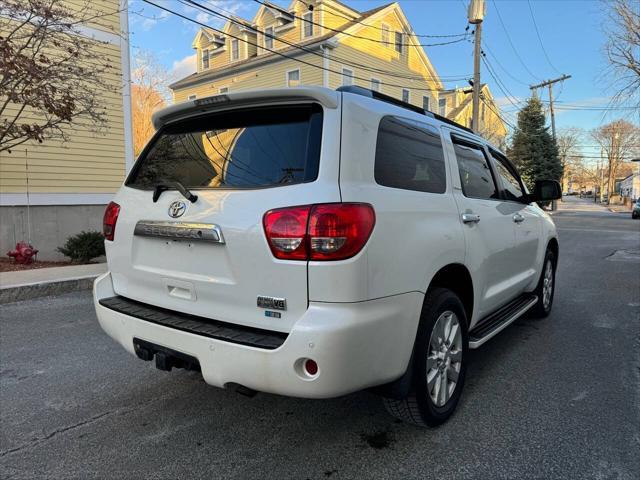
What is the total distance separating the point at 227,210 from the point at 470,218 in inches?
65.3

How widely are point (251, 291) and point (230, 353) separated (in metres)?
0.31

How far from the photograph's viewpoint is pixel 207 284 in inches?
96.8

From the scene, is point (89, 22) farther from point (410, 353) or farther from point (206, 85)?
point (206, 85)

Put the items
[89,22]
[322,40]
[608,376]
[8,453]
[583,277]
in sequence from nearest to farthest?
[8,453]
[608,376]
[583,277]
[89,22]
[322,40]

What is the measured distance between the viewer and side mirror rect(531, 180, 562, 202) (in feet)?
14.9

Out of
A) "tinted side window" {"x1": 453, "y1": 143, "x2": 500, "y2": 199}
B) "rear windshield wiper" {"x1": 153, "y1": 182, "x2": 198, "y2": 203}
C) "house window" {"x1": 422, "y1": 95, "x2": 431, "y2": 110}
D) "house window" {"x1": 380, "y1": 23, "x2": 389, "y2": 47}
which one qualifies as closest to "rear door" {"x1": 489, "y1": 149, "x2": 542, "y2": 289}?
"tinted side window" {"x1": 453, "y1": 143, "x2": 500, "y2": 199}

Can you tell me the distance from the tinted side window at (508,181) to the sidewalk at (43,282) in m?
6.00

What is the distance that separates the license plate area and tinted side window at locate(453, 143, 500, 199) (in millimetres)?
2084

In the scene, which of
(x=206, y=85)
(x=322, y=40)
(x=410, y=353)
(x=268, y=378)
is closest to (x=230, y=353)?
(x=268, y=378)

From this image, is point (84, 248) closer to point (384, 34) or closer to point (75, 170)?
point (75, 170)

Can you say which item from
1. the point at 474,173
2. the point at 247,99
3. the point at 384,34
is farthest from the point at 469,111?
the point at 247,99

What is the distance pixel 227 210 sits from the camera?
236 centimetres

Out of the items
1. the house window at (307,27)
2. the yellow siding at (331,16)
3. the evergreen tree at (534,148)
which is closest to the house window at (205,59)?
the house window at (307,27)

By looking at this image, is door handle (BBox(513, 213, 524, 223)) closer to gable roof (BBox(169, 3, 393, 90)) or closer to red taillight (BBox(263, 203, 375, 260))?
red taillight (BBox(263, 203, 375, 260))
